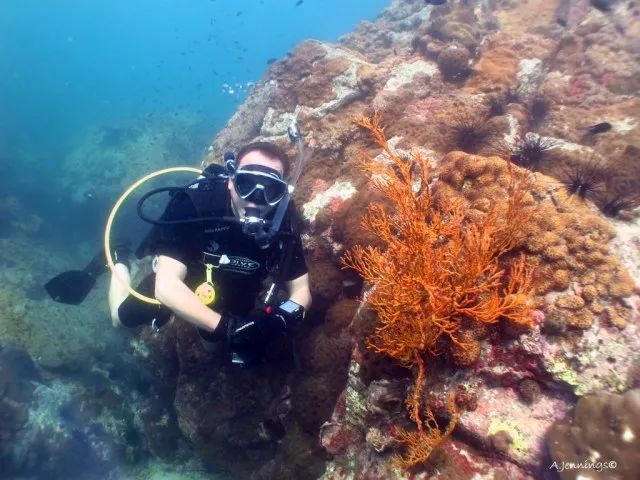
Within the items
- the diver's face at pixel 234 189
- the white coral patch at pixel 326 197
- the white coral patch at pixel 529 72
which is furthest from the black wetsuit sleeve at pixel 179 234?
the white coral patch at pixel 529 72

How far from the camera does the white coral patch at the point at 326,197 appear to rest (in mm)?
6398

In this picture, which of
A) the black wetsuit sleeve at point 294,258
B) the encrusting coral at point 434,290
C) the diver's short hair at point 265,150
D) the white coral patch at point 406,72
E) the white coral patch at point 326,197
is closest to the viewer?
the encrusting coral at point 434,290

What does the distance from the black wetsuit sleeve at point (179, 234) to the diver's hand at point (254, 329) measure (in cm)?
105

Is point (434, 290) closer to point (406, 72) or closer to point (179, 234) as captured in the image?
point (179, 234)

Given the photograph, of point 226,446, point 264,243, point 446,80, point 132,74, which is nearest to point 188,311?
point 264,243

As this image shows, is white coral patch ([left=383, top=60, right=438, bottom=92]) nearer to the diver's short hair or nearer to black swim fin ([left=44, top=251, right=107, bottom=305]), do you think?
the diver's short hair

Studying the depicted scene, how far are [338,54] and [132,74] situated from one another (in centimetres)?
13040

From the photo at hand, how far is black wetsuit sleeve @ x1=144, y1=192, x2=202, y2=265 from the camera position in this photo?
4547 mm

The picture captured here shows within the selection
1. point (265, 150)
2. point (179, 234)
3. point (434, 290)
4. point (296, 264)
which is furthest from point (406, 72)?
point (434, 290)

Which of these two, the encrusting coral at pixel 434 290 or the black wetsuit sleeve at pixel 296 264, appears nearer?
the encrusting coral at pixel 434 290

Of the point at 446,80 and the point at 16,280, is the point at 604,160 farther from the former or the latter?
the point at 16,280

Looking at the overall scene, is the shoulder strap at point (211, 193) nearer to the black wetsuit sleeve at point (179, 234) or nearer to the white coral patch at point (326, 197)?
the black wetsuit sleeve at point (179, 234)

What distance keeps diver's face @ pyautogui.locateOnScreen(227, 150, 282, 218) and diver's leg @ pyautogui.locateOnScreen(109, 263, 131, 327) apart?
7.84 feet

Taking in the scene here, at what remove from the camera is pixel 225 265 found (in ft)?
15.7
